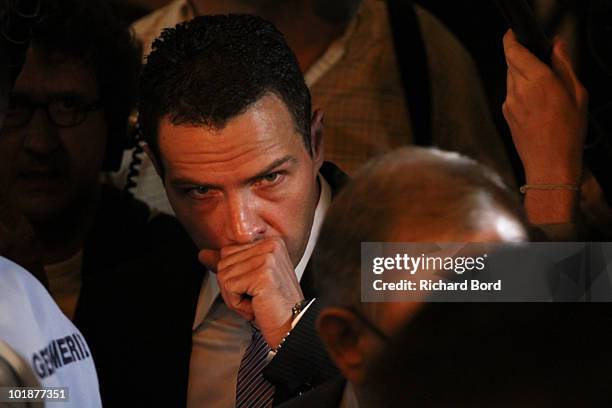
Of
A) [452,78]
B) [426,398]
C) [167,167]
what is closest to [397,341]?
[426,398]

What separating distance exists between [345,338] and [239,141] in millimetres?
525

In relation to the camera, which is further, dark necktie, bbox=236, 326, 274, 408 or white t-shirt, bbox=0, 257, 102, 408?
dark necktie, bbox=236, 326, 274, 408

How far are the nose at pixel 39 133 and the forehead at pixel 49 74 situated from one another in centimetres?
3

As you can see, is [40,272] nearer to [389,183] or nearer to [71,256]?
[71,256]

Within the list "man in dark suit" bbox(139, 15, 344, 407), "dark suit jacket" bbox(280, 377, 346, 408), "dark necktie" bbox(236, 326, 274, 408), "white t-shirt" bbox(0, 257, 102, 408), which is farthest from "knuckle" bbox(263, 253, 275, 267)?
"dark suit jacket" bbox(280, 377, 346, 408)

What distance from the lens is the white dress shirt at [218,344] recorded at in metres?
1.48

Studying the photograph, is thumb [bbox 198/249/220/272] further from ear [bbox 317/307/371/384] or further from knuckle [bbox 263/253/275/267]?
ear [bbox 317/307/371/384]

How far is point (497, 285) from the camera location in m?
0.98

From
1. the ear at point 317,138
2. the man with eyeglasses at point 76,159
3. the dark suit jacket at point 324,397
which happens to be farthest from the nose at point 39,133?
the dark suit jacket at point 324,397

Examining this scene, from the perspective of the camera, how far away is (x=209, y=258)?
4.81ft

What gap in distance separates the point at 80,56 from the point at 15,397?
48 cm

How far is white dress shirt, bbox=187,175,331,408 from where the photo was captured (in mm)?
1483

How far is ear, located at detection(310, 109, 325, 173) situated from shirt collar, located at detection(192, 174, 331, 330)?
4 cm

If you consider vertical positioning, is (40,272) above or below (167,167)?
below
